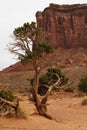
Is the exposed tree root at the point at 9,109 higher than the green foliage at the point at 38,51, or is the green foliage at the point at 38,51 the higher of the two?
the green foliage at the point at 38,51

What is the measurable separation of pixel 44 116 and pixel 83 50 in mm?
98354

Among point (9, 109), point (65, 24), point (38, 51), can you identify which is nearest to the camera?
point (9, 109)

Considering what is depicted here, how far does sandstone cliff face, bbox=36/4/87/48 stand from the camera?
124 m

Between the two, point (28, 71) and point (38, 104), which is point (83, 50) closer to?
point (28, 71)

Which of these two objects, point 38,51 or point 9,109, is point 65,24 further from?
point 9,109

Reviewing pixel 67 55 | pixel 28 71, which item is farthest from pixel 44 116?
pixel 67 55

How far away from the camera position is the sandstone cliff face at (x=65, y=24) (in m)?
124

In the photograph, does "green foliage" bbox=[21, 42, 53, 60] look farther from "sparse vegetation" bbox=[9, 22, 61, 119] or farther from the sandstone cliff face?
the sandstone cliff face

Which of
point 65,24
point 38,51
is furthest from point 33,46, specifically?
point 65,24

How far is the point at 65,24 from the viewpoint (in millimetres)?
126500

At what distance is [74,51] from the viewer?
116688 millimetres

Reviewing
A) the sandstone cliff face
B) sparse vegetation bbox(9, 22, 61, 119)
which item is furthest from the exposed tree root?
the sandstone cliff face

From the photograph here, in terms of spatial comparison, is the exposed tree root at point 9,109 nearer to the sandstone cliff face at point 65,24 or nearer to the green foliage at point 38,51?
the green foliage at point 38,51

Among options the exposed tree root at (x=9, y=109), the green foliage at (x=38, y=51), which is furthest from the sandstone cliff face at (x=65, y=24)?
the exposed tree root at (x=9, y=109)
